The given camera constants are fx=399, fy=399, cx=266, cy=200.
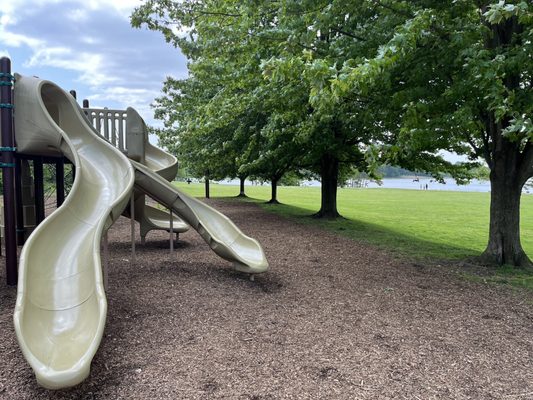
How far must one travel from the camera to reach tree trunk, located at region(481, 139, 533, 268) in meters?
7.81

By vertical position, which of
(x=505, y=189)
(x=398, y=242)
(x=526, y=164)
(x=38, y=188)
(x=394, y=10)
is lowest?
(x=398, y=242)

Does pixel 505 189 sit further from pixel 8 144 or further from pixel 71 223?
pixel 8 144

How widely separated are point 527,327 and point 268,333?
3277 mm

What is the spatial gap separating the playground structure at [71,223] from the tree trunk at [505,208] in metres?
5.00

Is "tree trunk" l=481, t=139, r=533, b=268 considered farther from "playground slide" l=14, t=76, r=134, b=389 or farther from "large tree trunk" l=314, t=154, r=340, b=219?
"large tree trunk" l=314, t=154, r=340, b=219

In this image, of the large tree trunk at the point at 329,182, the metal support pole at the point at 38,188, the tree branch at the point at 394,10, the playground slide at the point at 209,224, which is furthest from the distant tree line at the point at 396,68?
the large tree trunk at the point at 329,182

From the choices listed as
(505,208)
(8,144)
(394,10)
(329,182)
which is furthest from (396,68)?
(329,182)

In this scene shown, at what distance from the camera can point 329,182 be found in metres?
16.5

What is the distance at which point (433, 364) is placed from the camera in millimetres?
3857

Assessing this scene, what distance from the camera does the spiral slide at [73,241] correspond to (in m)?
3.26

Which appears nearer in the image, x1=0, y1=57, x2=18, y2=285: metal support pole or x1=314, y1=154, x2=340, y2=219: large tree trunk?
x1=0, y1=57, x2=18, y2=285: metal support pole

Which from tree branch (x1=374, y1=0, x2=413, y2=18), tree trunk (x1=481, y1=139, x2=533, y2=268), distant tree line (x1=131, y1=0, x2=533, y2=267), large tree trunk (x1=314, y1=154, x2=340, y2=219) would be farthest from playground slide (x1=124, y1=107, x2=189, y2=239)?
large tree trunk (x1=314, y1=154, x2=340, y2=219)

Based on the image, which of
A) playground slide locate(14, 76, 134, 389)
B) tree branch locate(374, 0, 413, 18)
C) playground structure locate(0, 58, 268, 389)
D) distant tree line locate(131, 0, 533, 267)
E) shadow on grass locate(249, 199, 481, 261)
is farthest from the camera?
shadow on grass locate(249, 199, 481, 261)

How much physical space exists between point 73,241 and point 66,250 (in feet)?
0.49
